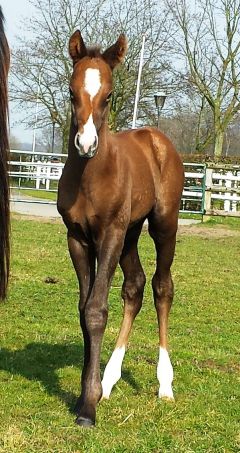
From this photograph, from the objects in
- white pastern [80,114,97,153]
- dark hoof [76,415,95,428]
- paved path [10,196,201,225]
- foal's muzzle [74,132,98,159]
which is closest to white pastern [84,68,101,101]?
white pastern [80,114,97,153]

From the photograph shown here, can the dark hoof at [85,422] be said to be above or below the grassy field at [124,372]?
above

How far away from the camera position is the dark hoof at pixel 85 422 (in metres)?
3.72

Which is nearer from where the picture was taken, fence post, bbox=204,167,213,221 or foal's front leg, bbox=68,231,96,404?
foal's front leg, bbox=68,231,96,404

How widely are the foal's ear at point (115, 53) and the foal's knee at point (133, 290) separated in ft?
5.35

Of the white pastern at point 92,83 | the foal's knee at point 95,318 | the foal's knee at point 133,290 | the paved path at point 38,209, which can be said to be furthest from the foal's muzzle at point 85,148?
the paved path at point 38,209

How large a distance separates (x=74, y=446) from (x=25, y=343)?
7.67 ft

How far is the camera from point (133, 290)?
15.8 feet

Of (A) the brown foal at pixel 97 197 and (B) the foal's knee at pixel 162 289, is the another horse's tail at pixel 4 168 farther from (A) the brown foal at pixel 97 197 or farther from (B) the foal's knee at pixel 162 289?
(B) the foal's knee at pixel 162 289

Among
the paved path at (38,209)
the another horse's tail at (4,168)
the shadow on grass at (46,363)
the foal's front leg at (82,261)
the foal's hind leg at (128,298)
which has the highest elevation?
the another horse's tail at (4,168)

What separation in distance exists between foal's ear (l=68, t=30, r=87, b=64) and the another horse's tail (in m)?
0.41

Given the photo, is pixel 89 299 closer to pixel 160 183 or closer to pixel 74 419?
pixel 74 419

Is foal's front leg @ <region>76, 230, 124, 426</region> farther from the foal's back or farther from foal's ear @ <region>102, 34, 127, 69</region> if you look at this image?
foal's ear @ <region>102, 34, 127, 69</region>

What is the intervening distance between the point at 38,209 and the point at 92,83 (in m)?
Result: 17.5

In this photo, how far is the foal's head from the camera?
11.5ft
